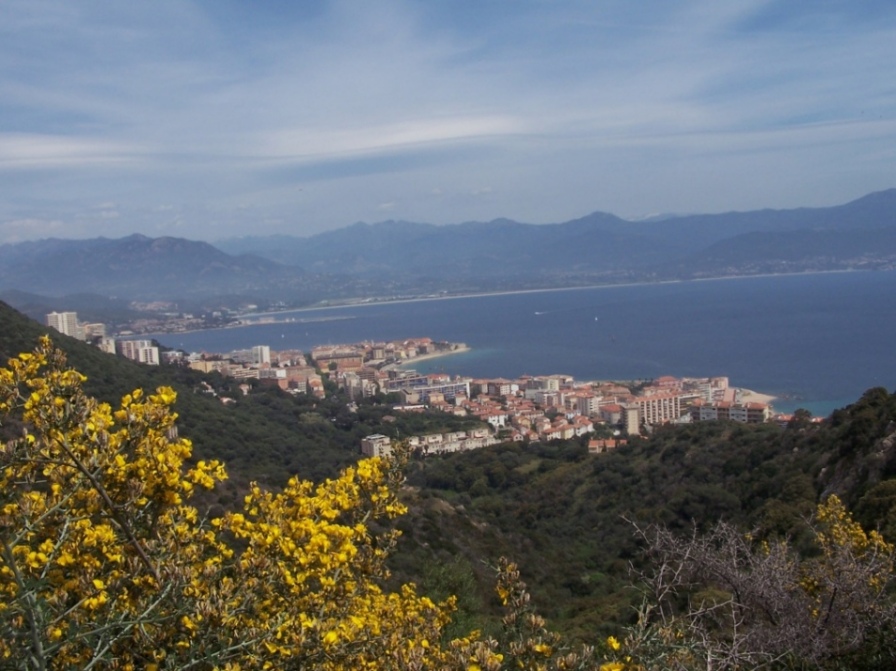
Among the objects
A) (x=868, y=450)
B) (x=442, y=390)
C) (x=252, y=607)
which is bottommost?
(x=442, y=390)

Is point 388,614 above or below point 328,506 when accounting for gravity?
below

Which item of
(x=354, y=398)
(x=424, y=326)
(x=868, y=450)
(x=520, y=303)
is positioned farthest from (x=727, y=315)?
(x=868, y=450)

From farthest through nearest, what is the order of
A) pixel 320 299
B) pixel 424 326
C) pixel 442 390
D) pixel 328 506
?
1. pixel 320 299
2. pixel 424 326
3. pixel 442 390
4. pixel 328 506

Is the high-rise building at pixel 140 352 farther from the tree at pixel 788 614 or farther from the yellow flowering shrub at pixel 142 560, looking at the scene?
the yellow flowering shrub at pixel 142 560

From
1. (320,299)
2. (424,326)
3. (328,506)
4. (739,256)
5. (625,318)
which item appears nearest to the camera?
(328,506)

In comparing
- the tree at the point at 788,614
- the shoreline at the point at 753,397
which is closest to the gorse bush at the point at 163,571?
the tree at the point at 788,614

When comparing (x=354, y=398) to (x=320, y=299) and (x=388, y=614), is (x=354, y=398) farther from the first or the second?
(x=320, y=299)

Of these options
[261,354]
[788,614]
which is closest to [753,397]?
[261,354]

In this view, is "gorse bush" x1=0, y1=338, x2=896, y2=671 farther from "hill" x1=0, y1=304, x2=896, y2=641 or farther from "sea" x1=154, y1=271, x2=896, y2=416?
"sea" x1=154, y1=271, x2=896, y2=416

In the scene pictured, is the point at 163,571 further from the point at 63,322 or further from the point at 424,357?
the point at 424,357
